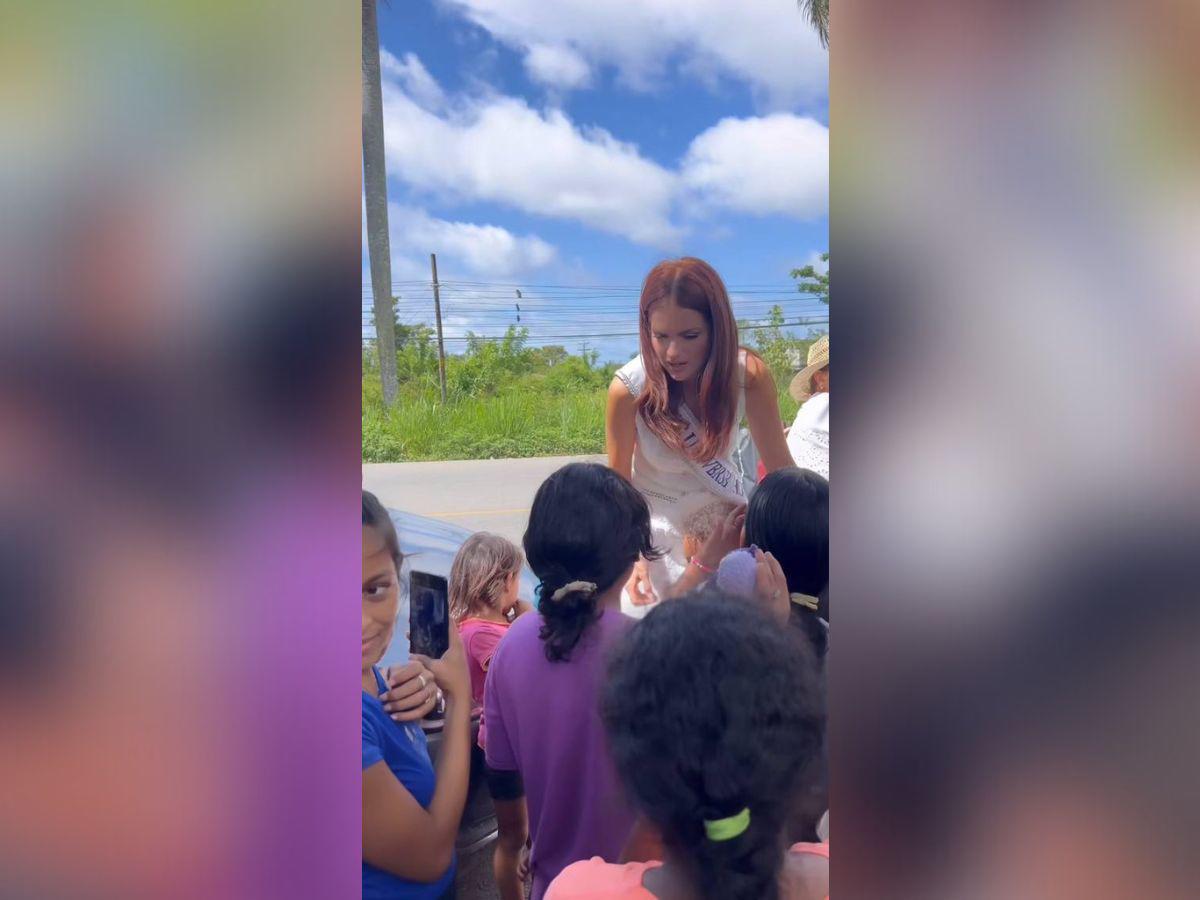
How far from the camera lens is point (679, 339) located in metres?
1.34

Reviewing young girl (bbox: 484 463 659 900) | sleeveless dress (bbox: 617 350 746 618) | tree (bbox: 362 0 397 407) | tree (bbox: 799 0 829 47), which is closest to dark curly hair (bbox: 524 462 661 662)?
young girl (bbox: 484 463 659 900)

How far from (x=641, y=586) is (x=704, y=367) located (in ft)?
1.30

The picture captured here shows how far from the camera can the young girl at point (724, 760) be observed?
95 centimetres

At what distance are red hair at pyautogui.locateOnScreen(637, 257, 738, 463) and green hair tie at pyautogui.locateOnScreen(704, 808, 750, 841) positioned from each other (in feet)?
2.23

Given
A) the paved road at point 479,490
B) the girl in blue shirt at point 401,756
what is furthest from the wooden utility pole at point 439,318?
the girl in blue shirt at point 401,756

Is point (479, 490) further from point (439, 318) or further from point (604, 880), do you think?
point (604, 880)

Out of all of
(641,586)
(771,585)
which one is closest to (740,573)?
(771,585)

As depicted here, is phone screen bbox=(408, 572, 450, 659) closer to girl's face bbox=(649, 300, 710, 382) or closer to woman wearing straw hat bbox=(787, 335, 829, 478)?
girl's face bbox=(649, 300, 710, 382)

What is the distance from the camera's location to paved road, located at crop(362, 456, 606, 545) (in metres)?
1.15

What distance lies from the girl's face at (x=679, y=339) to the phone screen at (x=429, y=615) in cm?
53
